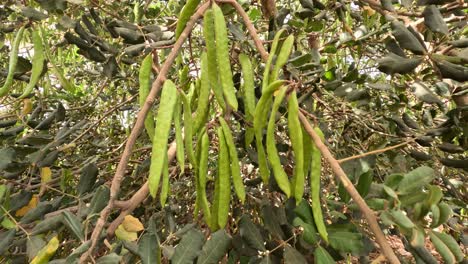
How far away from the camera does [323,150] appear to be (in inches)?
24.3

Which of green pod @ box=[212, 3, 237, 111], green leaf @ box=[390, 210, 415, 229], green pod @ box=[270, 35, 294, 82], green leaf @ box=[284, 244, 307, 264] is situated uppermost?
green pod @ box=[212, 3, 237, 111]

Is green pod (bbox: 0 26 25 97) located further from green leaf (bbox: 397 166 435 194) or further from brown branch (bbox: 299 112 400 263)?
green leaf (bbox: 397 166 435 194)

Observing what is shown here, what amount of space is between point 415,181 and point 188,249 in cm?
38

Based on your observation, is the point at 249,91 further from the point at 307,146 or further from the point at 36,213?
the point at 36,213

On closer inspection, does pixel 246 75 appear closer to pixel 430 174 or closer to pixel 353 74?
pixel 430 174

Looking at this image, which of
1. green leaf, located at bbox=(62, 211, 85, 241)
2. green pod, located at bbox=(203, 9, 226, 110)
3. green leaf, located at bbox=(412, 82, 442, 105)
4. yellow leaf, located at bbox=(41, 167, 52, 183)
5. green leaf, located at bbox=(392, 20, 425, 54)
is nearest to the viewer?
green pod, located at bbox=(203, 9, 226, 110)

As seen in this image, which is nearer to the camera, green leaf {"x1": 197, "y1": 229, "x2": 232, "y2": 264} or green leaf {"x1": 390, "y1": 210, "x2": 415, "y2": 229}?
green leaf {"x1": 390, "y1": 210, "x2": 415, "y2": 229}

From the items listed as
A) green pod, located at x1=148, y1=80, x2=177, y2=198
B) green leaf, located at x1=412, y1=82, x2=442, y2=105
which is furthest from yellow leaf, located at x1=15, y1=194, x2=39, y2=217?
green leaf, located at x1=412, y1=82, x2=442, y2=105

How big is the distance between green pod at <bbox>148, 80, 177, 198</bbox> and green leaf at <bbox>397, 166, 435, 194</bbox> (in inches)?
14.5

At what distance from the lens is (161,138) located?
2.06 ft

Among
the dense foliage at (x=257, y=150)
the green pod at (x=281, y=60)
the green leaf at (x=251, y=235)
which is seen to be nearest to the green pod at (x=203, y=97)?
the dense foliage at (x=257, y=150)

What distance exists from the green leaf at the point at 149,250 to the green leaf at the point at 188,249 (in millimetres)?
29

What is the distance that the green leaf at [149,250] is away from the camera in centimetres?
68

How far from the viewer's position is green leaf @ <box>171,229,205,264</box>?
2.29 feet
